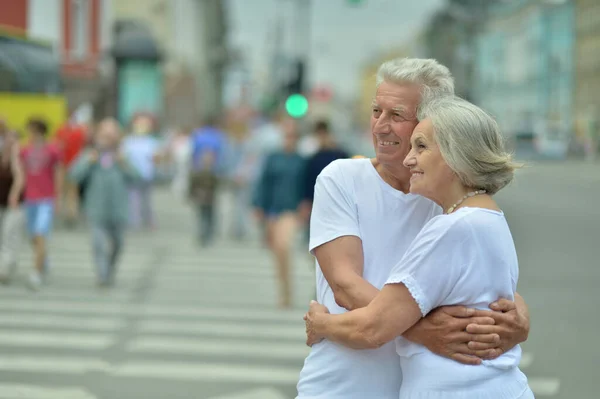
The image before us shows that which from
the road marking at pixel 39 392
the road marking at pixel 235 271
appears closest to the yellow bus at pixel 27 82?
the road marking at pixel 235 271

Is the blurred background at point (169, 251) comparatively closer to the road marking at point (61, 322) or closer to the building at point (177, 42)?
the road marking at point (61, 322)

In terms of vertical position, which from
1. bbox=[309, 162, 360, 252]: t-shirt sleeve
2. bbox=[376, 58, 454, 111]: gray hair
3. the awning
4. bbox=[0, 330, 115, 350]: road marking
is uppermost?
the awning

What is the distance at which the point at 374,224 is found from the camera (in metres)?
3.21

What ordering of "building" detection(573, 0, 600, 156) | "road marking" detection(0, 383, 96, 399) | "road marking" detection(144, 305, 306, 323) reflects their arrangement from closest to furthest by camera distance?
1. "road marking" detection(0, 383, 96, 399)
2. "road marking" detection(144, 305, 306, 323)
3. "building" detection(573, 0, 600, 156)

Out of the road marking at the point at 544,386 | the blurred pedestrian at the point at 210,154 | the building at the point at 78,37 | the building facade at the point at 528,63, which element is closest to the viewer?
the road marking at the point at 544,386

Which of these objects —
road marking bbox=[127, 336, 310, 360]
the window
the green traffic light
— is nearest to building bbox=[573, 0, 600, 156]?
the window

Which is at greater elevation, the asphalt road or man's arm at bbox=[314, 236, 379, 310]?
man's arm at bbox=[314, 236, 379, 310]

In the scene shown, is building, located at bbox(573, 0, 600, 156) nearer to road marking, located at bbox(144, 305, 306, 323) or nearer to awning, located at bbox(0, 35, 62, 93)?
awning, located at bbox(0, 35, 62, 93)

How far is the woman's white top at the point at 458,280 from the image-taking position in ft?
9.53

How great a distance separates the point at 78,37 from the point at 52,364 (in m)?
29.4

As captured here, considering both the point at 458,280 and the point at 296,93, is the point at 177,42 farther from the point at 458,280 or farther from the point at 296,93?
the point at 458,280

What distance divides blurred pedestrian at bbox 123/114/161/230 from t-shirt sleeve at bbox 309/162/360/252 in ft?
55.2

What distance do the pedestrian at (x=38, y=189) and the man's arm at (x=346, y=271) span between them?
9.74 meters

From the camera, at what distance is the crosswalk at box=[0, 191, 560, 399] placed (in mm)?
7496
